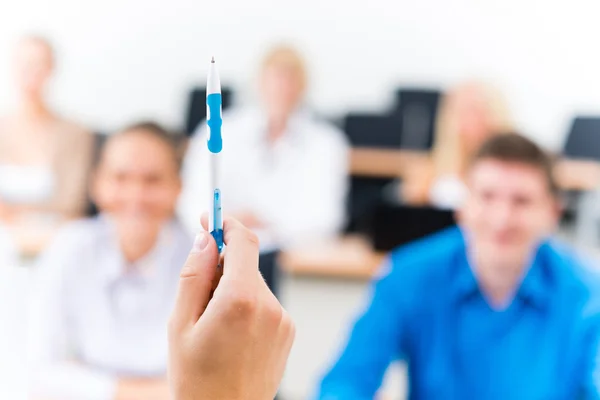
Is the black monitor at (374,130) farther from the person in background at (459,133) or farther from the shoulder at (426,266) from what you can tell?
the shoulder at (426,266)

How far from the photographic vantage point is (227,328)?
33 cm

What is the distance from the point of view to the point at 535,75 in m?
Result: 5.50

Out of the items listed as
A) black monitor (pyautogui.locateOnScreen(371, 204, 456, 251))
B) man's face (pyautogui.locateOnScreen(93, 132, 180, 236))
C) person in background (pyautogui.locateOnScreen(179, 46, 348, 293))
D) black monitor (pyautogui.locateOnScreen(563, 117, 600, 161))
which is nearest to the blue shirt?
man's face (pyautogui.locateOnScreen(93, 132, 180, 236))

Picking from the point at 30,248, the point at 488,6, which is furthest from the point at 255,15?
the point at 30,248

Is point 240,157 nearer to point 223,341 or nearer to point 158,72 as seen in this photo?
point 223,341

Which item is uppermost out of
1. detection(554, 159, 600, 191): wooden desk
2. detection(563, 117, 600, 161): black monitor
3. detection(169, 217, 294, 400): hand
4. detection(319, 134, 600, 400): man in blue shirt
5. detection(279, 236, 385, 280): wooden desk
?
detection(169, 217, 294, 400): hand

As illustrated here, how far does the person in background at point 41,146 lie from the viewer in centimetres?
250

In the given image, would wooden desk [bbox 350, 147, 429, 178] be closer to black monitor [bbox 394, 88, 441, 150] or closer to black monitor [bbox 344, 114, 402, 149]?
black monitor [bbox 344, 114, 402, 149]

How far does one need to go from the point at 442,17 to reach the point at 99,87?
2.81m

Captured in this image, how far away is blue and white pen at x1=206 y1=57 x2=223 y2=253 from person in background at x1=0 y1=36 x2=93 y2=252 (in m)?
2.21

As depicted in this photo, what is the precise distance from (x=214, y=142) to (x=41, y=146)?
2.43 m

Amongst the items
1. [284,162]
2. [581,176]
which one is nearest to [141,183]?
[284,162]

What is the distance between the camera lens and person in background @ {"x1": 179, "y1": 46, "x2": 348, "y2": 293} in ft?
8.38

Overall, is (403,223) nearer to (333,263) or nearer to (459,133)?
(333,263)
